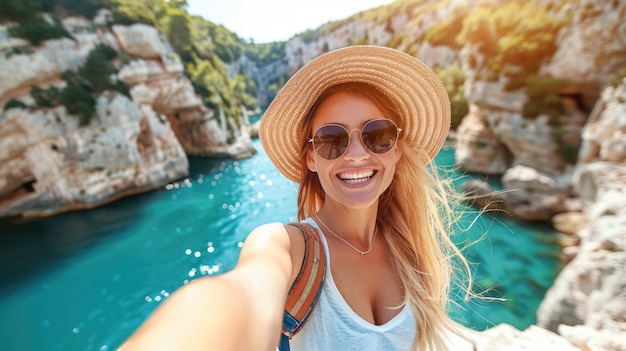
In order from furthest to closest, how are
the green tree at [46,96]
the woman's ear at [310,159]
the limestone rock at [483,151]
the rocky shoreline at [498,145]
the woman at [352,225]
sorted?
the limestone rock at [483,151] → the green tree at [46,96] → the rocky shoreline at [498,145] → the woman's ear at [310,159] → the woman at [352,225]

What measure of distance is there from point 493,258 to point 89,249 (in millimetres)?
14177

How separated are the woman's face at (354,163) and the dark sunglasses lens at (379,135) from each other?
0.10ft

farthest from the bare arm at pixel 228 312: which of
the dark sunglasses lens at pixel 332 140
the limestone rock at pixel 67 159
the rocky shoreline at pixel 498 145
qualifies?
the limestone rock at pixel 67 159

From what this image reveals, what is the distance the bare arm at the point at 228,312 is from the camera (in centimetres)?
60

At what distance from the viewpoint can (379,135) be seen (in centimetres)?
152

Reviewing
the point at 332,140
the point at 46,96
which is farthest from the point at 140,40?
the point at 332,140

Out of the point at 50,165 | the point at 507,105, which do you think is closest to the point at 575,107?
the point at 507,105

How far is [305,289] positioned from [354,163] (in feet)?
2.32

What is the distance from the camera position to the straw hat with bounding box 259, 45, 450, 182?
1564 millimetres

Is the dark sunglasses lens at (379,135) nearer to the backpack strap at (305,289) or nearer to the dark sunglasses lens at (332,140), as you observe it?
the dark sunglasses lens at (332,140)

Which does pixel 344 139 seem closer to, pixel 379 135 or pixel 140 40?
pixel 379 135

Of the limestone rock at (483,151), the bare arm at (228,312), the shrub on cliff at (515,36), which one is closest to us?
the bare arm at (228,312)

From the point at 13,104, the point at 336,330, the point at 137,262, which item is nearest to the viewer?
the point at 336,330

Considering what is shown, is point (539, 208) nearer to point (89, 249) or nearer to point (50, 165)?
point (89, 249)
